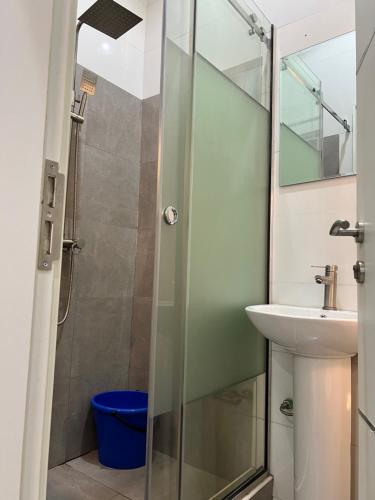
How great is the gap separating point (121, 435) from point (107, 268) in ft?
3.03

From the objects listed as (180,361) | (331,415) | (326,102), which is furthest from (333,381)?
(326,102)

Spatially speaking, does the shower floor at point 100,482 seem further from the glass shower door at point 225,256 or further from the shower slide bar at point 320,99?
the shower slide bar at point 320,99

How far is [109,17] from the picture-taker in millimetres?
1743

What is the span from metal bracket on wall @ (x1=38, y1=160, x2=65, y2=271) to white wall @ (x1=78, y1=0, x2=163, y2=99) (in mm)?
1894

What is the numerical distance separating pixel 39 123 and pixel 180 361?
914mm

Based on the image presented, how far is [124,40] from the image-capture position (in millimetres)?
2371

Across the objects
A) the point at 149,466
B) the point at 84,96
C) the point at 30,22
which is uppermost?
the point at 84,96

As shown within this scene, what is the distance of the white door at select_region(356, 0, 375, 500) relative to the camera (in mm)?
824

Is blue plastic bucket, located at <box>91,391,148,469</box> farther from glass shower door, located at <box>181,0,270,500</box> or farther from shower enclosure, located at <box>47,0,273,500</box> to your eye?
glass shower door, located at <box>181,0,270,500</box>

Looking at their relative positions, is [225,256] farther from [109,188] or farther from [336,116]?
[109,188]

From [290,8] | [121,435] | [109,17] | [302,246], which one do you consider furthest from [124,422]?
[290,8]

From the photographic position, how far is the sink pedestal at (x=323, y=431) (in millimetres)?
1262

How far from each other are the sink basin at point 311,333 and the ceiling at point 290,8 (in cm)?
148

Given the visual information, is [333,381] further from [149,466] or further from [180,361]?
[149,466]
